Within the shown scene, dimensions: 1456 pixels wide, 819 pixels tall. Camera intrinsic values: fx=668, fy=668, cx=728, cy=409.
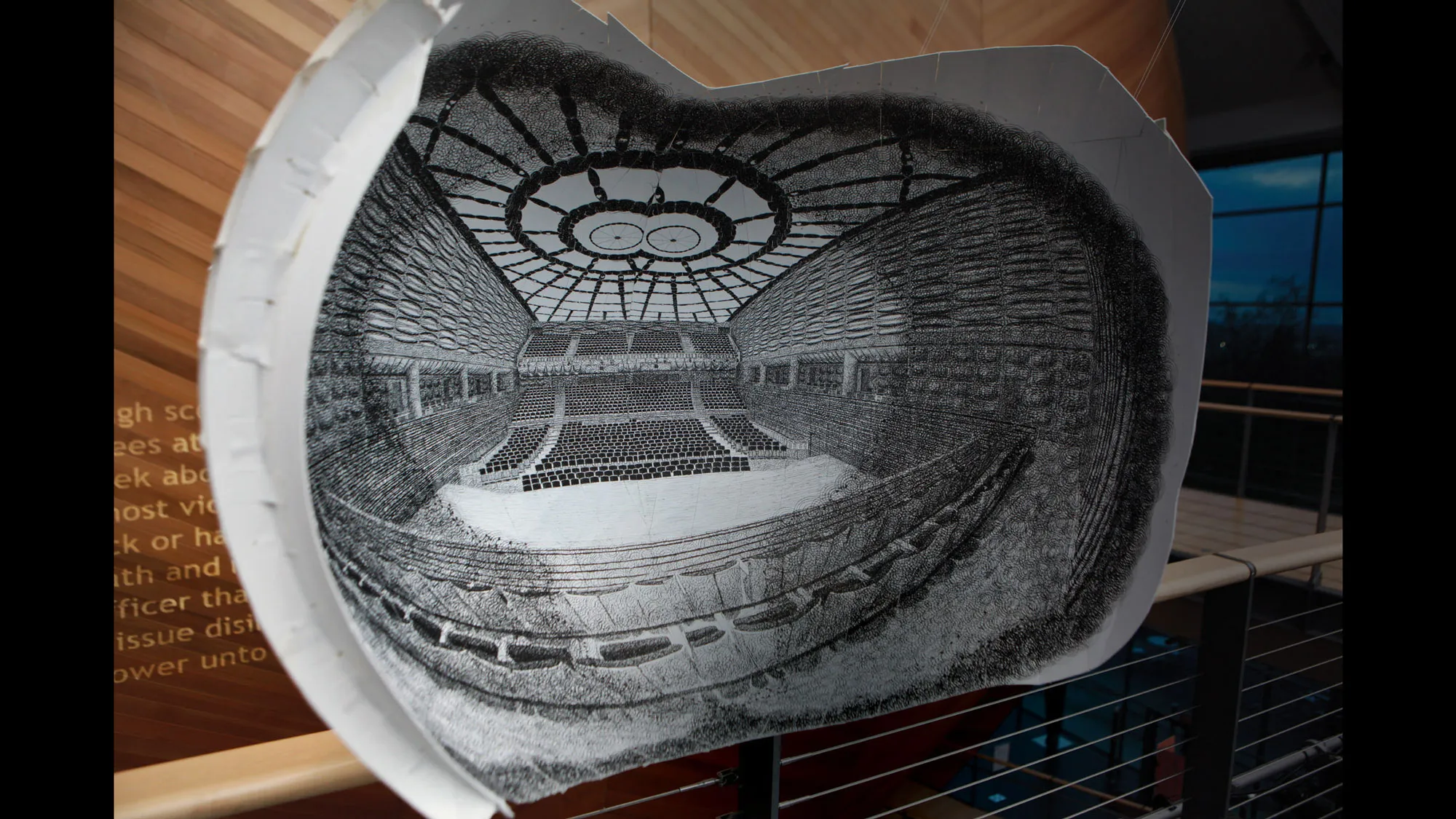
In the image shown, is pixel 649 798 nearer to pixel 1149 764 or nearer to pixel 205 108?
pixel 205 108

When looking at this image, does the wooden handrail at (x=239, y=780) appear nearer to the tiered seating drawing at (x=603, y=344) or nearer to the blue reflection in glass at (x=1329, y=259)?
the tiered seating drawing at (x=603, y=344)

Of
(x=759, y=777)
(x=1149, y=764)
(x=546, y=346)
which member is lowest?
(x=1149, y=764)

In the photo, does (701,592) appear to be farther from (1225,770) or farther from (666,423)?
(1225,770)

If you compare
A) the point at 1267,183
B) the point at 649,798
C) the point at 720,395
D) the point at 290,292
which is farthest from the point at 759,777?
the point at 1267,183

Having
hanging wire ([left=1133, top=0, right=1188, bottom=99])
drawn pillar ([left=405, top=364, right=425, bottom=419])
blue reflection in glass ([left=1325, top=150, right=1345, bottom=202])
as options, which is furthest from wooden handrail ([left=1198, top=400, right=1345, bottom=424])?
drawn pillar ([left=405, top=364, right=425, bottom=419])

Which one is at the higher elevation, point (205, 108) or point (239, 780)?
point (205, 108)

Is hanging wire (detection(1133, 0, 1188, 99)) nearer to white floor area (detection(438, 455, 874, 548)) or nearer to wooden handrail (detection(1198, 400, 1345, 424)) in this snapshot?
white floor area (detection(438, 455, 874, 548))

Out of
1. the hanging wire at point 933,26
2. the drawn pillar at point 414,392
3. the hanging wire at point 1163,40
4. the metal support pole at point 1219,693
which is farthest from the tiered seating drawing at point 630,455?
the metal support pole at point 1219,693
